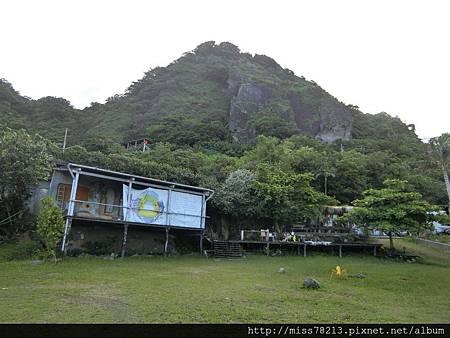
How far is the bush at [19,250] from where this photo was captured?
16.0 m

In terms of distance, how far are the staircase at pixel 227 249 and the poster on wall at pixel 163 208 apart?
5.60 feet

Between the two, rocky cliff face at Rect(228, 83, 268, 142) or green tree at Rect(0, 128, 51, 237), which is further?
rocky cliff face at Rect(228, 83, 268, 142)

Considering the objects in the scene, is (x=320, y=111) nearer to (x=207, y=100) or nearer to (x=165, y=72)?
(x=207, y=100)

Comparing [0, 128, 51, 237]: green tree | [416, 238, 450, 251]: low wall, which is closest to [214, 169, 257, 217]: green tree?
[0, 128, 51, 237]: green tree

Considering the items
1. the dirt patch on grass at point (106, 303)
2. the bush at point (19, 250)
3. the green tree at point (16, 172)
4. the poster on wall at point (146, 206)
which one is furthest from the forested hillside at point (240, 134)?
the dirt patch on grass at point (106, 303)

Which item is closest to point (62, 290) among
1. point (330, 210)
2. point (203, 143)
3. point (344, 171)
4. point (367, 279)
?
point (367, 279)

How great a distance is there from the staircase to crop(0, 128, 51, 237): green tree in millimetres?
10150

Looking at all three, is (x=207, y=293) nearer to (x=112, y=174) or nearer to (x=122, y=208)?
(x=122, y=208)

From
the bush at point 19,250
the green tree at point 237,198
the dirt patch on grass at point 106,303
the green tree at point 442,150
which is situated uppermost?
the green tree at point 442,150

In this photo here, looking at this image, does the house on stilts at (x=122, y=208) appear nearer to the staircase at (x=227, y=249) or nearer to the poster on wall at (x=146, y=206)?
the poster on wall at (x=146, y=206)

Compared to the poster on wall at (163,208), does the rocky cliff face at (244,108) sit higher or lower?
higher

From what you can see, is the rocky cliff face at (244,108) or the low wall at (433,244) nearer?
the low wall at (433,244)

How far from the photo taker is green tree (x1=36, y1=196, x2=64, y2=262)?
1555 cm

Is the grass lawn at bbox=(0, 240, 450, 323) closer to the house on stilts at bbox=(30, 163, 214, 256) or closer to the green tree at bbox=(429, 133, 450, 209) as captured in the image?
the house on stilts at bbox=(30, 163, 214, 256)
